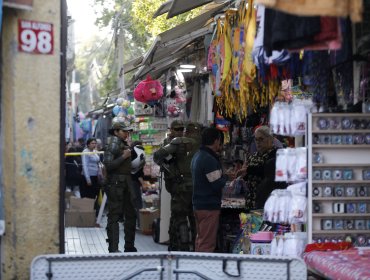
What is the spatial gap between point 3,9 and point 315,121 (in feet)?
10.3

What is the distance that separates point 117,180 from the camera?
11703mm

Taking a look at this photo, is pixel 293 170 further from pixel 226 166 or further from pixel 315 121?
pixel 226 166

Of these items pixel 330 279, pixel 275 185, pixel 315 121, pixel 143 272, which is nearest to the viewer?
pixel 143 272

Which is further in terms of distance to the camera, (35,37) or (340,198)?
(340,198)

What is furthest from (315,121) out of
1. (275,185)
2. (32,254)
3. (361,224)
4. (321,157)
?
(32,254)

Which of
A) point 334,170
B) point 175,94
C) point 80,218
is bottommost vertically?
point 80,218

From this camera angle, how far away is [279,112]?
7.45 meters

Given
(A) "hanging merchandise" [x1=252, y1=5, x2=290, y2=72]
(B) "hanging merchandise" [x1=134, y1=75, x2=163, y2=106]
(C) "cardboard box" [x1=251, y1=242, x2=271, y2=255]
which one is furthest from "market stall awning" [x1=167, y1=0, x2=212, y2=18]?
(B) "hanging merchandise" [x1=134, y1=75, x2=163, y2=106]

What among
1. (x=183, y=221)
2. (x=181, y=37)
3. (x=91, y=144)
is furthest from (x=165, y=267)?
(x=91, y=144)

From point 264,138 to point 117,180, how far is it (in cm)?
273

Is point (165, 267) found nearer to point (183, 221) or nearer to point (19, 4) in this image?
point (19, 4)

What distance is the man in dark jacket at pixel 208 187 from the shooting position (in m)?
9.52

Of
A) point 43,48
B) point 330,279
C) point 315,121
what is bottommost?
point 330,279

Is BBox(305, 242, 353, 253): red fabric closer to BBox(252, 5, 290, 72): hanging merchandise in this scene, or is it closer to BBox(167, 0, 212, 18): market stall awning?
BBox(252, 5, 290, 72): hanging merchandise
